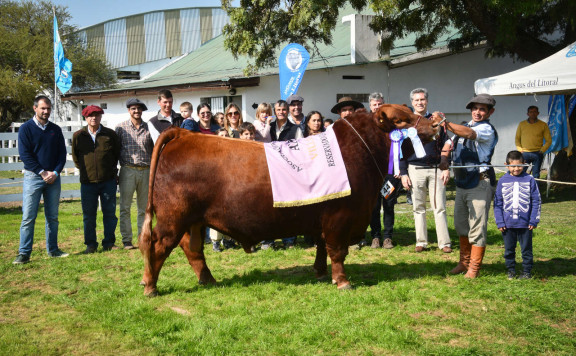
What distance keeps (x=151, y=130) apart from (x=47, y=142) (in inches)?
61.0

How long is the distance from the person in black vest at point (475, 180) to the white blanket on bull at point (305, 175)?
1518mm

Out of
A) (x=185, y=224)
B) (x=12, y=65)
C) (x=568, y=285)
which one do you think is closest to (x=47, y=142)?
(x=185, y=224)

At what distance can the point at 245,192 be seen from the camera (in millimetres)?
5562

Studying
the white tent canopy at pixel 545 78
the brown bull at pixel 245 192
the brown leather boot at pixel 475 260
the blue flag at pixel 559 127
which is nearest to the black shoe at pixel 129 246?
the brown bull at pixel 245 192

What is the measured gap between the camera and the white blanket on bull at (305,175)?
18.2 ft

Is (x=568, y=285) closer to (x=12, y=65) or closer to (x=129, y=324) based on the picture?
(x=129, y=324)

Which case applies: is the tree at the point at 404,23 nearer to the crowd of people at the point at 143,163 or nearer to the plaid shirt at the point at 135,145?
the crowd of people at the point at 143,163

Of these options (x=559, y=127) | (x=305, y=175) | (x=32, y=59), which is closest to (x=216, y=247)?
(x=305, y=175)

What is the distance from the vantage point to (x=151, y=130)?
775cm

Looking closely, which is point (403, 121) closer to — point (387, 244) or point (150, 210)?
point (387, 244)

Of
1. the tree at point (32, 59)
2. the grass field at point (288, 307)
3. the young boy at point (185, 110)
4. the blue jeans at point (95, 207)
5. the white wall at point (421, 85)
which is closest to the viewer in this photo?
the grass field at point (288, 307)

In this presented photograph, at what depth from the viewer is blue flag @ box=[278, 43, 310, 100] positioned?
472 inches

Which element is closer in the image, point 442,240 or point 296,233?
point 296,233

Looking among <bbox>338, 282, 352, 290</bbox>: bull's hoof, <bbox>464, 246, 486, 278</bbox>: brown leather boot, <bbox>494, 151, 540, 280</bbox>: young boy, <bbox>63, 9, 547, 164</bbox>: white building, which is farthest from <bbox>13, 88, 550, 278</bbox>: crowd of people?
<bbox>63, 9, 547, 164</bbox>: white building
